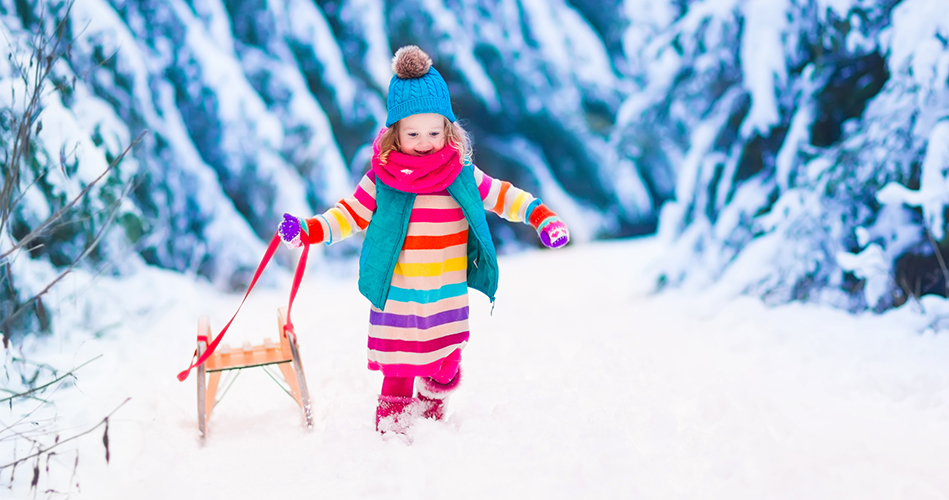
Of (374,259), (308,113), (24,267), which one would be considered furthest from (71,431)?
(308,113)

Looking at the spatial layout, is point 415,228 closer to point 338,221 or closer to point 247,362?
point 338,221

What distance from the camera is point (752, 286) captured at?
2.81 m

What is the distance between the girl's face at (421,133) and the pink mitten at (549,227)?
306 millimetres

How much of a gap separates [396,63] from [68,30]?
1.87 meters

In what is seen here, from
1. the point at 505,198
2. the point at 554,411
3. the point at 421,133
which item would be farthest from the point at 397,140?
the point at 554,411

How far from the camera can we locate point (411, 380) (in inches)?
67.5

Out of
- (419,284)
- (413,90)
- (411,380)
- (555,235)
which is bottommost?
(411,380)

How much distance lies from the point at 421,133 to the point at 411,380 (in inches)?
25.4

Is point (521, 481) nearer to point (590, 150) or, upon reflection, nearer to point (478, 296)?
point (478, 296)

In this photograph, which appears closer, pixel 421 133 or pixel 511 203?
pixel 421 133

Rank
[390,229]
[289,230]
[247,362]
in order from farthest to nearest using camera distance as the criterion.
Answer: [247,362], [390,229], [289,230]

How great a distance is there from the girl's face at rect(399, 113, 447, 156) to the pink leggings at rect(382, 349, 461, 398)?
0.53 metres

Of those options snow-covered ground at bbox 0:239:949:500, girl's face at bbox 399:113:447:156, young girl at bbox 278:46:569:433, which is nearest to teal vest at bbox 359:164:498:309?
young girl at bbox 278:46:569:433

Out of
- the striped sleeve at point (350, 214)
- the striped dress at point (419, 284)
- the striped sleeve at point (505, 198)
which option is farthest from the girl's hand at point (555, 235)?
the striped sleeve at point (350, 214)
